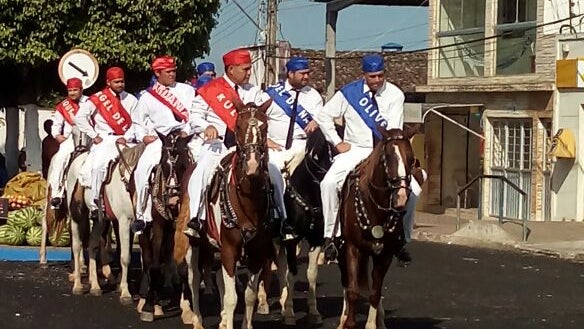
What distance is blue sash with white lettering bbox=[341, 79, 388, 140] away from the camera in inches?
480

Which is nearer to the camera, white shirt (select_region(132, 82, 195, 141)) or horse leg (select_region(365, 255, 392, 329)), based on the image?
horse leg (select_region(365, 255, 392, 329))

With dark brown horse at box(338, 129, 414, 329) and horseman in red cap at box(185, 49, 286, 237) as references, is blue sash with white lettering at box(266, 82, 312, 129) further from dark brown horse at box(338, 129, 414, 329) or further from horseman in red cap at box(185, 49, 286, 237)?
dark brown horse at box(338, 129, 414, 329)

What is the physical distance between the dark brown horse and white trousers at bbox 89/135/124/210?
3.80 metres

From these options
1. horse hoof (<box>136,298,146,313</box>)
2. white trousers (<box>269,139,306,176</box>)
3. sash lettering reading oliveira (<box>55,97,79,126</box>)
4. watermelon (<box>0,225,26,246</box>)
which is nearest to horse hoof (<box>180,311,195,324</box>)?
horse hoof (<box>136,298,146,313</box>)

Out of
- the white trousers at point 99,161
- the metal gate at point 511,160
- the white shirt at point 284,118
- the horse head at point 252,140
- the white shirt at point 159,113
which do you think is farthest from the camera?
the metal gate at point 511,160

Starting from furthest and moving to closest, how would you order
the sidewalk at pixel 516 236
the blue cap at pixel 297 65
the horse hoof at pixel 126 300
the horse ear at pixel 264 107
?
the sidewalk at pixel 516 236 → the horse hoof at pixel 126 300 → the blue cap at pixel 297 65 → the horse ear at pixel 264 107

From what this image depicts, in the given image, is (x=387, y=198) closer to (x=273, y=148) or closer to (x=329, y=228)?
(x=329, y=228)

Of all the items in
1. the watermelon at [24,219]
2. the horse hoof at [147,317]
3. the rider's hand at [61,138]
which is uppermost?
the rider's hand at [61,138]

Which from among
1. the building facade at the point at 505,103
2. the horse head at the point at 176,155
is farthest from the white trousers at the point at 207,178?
the building facade at the point at 505,103

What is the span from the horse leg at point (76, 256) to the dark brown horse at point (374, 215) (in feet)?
15.1

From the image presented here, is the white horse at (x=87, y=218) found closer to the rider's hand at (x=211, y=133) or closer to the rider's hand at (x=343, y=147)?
the rider's hand at (x=211, y=133)

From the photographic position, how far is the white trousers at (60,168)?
55.6 ft

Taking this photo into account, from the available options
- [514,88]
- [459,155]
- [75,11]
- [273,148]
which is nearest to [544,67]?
[514,88]

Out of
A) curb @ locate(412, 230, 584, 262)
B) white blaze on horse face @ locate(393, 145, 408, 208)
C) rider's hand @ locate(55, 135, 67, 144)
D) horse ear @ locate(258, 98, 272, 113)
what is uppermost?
horse ear @ locate(258, 98, 272, 113)
